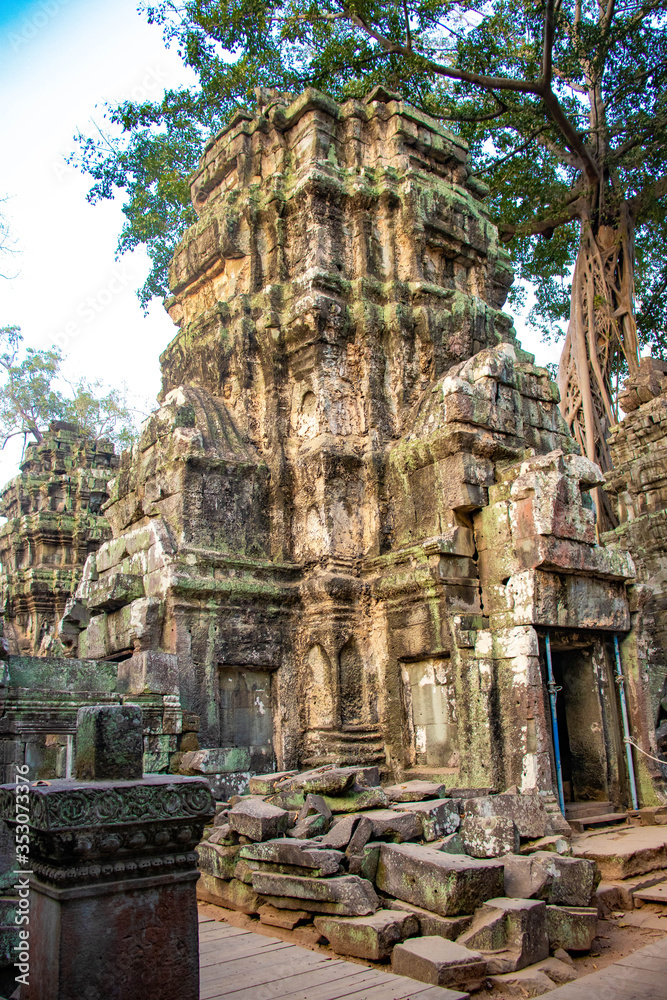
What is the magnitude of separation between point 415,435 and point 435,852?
5.11 metres

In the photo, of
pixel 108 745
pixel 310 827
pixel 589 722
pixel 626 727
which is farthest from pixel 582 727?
pixel 108 745

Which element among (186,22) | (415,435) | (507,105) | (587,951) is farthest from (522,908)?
(186,22)

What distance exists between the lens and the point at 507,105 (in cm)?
1666

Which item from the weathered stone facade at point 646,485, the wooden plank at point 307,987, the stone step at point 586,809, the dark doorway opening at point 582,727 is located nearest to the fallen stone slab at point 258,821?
the wooden plank at point 307,987

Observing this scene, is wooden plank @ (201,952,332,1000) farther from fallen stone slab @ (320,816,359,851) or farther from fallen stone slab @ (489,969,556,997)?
fallen stone slab @ (489,969,556,997)

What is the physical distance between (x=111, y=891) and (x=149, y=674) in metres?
4.64

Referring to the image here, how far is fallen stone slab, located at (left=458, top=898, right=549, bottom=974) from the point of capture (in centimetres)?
421

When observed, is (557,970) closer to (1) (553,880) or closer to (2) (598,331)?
(1) (553,880)

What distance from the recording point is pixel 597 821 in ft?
22.9

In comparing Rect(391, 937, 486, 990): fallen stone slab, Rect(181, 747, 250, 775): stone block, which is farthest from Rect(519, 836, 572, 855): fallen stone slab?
Rect(181, 747, 250, 775): stone block

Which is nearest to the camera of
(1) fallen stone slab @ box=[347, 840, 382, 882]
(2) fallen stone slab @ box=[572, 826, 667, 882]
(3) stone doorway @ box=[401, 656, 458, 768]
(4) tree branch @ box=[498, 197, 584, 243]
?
(1) fallen stone slab @ box=[347, 840, 382, 882]

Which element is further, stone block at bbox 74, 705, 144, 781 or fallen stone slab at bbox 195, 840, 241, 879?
fallen stone slab at bbox 195, 840, 241, 879

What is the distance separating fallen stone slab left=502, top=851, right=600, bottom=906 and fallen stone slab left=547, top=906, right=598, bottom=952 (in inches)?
6.0

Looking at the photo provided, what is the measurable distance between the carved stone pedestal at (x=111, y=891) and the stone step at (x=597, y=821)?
4.79m
